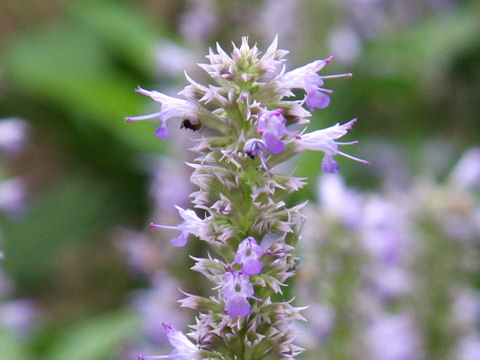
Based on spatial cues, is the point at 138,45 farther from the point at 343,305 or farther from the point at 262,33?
the point at 343,305

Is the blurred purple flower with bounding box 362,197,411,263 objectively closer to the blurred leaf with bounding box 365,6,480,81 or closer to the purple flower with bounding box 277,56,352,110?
the purple flower with bounding box 277,56,352,110

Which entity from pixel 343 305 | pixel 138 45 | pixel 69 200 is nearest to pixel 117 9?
pixel 138 45

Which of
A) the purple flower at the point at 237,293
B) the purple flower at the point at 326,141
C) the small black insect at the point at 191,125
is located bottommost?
the purple flower at the point at 237,293

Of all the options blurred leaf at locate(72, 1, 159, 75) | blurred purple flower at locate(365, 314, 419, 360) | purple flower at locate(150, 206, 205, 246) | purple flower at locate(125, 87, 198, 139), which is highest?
blurred leaf at locate(72, 1, 159, 75)

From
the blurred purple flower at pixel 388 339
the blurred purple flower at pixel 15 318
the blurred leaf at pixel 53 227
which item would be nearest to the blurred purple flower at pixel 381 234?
the blurred purple flower at pixel 388 339

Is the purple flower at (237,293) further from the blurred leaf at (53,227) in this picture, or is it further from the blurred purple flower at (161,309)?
the blurred leaf at (53,227)

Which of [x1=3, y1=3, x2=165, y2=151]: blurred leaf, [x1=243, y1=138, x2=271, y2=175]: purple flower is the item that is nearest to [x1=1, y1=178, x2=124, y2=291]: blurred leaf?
[x1=3, y1=3, x2=165, y2=151]: blurred leaf
